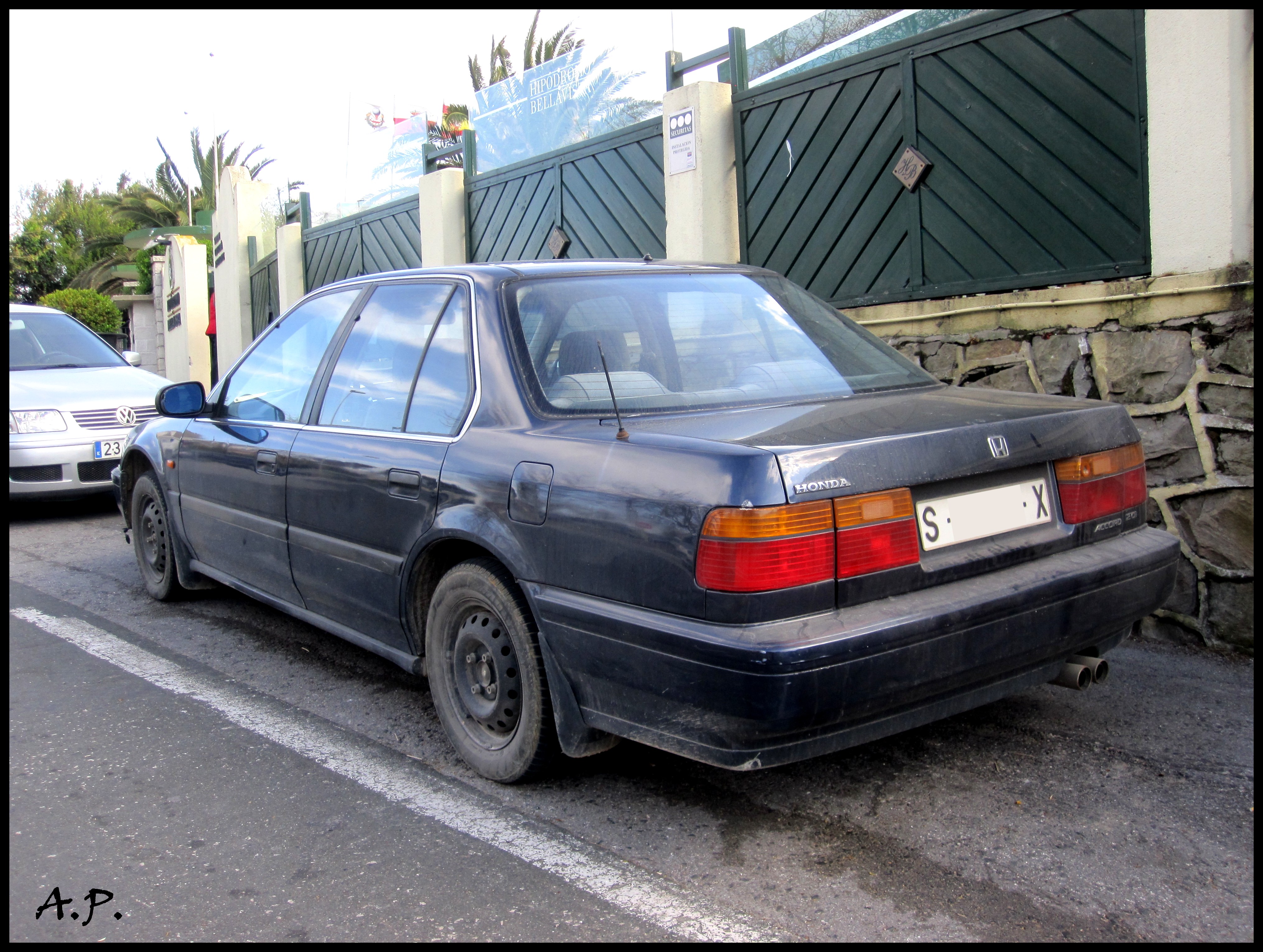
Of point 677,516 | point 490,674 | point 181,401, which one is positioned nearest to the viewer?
point 677,516

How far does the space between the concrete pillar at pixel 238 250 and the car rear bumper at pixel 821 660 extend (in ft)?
49.3

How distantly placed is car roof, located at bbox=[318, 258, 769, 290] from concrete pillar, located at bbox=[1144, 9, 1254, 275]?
209cm

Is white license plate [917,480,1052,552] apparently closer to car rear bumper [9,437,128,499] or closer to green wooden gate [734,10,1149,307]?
green wooden gate [734,10,1149,307]

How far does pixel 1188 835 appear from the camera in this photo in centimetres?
279

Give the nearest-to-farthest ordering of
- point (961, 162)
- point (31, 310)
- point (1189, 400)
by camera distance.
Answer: point (1189, 400)
point (961, 162)
point (31, 310)

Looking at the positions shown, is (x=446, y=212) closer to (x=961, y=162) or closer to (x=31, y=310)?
(x=31, y=310)

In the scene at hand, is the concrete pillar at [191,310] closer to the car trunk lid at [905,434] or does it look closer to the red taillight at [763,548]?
the car trunk lid at [905,434]

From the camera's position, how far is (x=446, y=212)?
10.7m

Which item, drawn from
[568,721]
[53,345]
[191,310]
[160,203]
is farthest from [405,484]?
[160,203]

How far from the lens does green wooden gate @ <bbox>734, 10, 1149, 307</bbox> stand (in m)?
5.20

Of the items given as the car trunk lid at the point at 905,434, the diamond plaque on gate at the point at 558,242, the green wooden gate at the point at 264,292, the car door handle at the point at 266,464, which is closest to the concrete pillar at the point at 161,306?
the green wooden gate at the point at 264,292

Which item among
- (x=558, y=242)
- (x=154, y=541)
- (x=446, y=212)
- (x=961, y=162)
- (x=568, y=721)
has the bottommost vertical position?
(x=568, y=721)

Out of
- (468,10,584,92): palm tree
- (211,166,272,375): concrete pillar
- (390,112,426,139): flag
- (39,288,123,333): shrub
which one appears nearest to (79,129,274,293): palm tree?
(39,288,123,333): shrub

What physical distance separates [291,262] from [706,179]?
8.76 m
